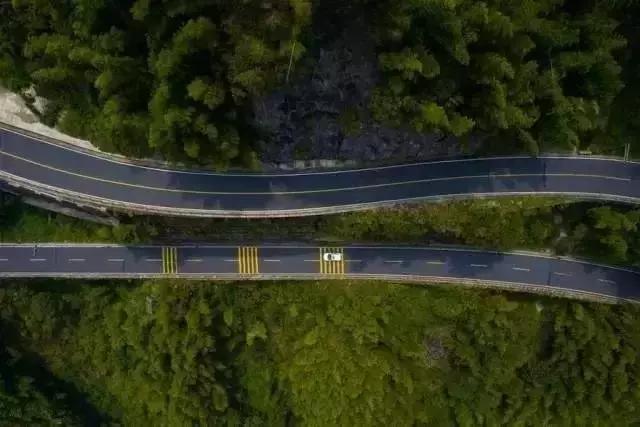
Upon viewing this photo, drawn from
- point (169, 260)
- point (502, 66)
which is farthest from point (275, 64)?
point (169, 260)

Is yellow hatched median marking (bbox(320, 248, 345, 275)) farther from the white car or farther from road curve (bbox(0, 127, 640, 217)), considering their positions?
road curve (bbox(0, 127, 640, 217))

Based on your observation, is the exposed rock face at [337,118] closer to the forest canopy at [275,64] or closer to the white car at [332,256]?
the forest canopy at [275,64]

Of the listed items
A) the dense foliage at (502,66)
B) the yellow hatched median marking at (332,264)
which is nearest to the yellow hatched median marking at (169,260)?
the yellow hatched median marking at (332,264)

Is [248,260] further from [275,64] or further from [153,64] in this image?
[275,64]

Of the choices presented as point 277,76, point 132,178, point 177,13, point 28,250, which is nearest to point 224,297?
point 132,178

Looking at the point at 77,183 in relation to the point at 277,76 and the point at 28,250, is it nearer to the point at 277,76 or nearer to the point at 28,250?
the point at 28,250

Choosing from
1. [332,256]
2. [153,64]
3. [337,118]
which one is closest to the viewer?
[153,64]
